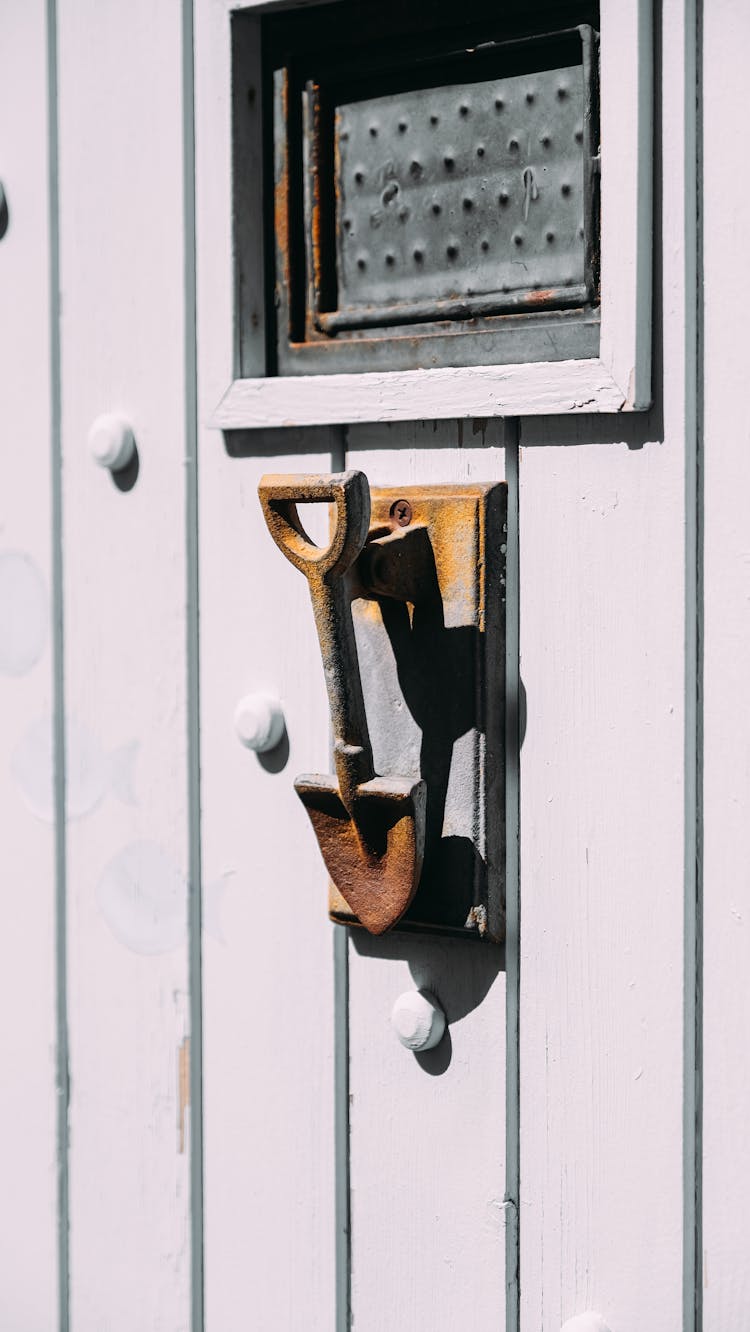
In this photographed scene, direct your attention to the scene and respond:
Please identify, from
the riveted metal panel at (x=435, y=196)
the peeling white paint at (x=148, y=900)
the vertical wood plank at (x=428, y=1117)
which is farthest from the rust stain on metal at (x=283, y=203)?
the peeling white paint at (x=148, y=900)

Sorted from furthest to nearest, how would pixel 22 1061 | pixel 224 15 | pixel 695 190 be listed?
pixel 22 1061 < pixel 224 15 < pixel 695 190

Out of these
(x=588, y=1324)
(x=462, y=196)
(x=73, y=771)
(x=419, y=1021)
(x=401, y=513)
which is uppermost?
(x=462, y=196)

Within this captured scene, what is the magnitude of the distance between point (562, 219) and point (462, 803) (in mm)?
276

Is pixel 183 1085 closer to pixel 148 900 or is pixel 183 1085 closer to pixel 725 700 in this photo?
pixel 148 900

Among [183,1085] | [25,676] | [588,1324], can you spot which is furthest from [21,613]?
[588,1324]

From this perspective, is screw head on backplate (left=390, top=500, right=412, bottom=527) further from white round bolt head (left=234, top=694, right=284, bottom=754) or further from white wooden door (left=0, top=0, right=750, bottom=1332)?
white round bolt head (left=234, top=694, right=284, bottom=754)

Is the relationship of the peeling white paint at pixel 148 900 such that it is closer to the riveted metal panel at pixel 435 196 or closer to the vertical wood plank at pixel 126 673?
the vertical wood plank at pixel 126 673

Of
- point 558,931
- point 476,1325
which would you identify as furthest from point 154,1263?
point 558,931

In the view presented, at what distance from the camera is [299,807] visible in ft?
2.48

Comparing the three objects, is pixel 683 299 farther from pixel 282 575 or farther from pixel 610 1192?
pixel 610 1192

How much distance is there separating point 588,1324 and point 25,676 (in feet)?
1.54

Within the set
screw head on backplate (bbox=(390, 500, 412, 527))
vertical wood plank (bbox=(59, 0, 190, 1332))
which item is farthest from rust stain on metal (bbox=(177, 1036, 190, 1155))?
screw head on backplate (bbox=(390, 500, 412, 527))

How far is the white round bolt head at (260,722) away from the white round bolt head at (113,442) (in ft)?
0.52

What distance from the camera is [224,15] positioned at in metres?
0.74
